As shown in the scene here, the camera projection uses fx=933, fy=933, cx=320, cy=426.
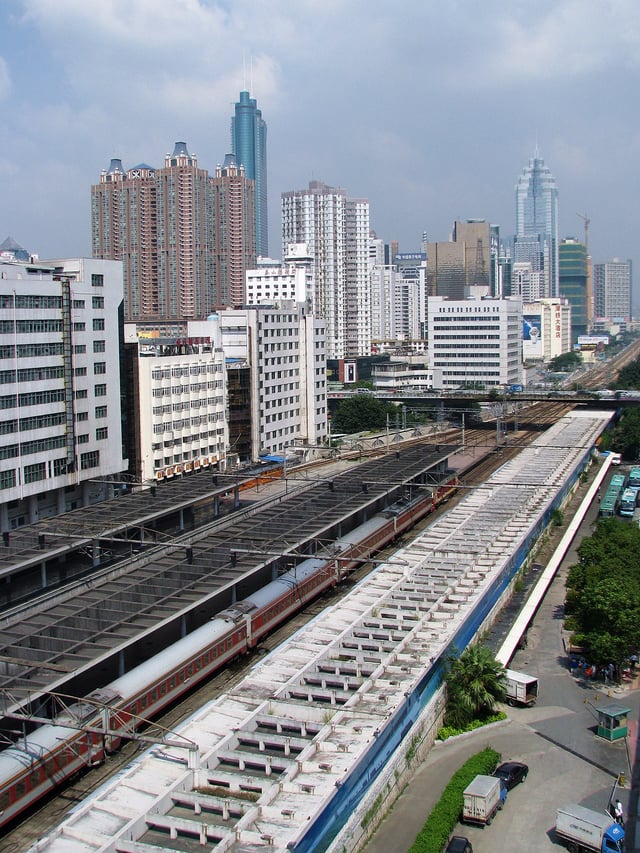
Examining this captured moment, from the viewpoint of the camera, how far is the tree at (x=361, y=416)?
76.8 metres

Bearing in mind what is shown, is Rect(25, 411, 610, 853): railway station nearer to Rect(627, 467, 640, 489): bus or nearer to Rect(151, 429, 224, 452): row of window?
Rect(151, 429, 224, 452): row of window

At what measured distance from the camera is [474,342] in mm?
95312

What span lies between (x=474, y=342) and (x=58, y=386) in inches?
2452

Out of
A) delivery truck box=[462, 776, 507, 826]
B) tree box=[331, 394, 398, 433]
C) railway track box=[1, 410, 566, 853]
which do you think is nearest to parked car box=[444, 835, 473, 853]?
delivery truck box=[462, 776, 507, 826]

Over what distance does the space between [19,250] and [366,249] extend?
58032mm

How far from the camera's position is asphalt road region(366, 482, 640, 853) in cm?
1725

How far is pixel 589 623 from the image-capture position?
25859 millimetres

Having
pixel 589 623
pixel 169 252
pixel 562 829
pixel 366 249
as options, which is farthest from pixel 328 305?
pixel 562 829

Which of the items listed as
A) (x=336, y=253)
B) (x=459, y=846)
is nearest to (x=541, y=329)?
(x=336, y=253)

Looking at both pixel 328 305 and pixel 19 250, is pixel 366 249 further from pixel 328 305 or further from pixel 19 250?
pixel 19 250

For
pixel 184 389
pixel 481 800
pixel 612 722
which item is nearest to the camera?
pixel 481 800

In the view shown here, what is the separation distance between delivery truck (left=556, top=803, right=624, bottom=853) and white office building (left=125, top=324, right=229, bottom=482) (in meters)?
31.8

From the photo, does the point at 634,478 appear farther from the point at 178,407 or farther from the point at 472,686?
the point at 472,686

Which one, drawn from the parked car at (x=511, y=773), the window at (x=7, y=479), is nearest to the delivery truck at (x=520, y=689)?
the parked car at (x=511, y=773)
